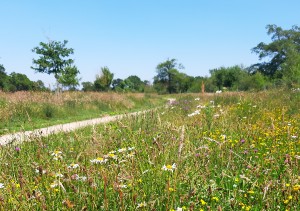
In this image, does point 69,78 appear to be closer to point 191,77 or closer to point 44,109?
point 44,109

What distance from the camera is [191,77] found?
75062 millimetres

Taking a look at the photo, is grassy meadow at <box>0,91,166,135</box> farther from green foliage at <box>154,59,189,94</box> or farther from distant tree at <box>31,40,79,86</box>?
green foliage at <box>154,59,189,94</box>

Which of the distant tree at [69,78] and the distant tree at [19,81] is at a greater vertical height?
the distant tree at [19,81]

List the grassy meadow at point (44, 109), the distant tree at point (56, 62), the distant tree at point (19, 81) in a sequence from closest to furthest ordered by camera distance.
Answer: the grassy meadow at point (44, 109) → the distant tree at point (56, 62) → the distant tree at point (19, 81)

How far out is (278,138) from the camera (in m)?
4.05

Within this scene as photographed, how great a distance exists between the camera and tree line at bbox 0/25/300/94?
22.9 m

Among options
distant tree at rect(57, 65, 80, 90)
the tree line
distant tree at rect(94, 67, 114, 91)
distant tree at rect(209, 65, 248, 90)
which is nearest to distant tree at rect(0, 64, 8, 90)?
the tree line

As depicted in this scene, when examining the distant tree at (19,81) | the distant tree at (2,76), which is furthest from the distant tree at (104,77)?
the distant tree at (19,81)

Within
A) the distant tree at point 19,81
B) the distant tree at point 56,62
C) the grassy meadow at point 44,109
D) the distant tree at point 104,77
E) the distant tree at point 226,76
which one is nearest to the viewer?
the grassy meadow at point 44,109

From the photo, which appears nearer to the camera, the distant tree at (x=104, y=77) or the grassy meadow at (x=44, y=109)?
the grassy meadow at (x=44, y=109)

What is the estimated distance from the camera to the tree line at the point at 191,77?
22.9m

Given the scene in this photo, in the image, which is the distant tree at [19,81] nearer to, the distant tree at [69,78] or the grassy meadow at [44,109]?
the distant tree at [69,78]

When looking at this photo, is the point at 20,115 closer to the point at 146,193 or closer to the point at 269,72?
the point at 146,193

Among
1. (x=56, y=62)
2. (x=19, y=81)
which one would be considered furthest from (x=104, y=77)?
(x=19, y=81)
